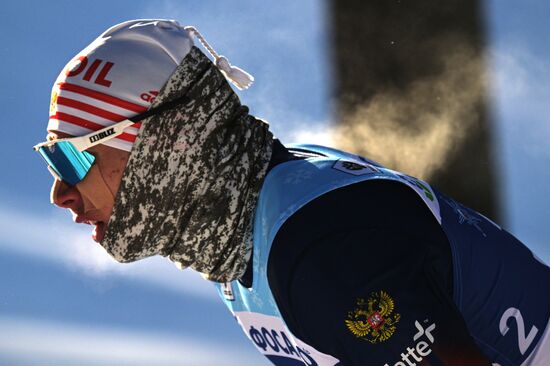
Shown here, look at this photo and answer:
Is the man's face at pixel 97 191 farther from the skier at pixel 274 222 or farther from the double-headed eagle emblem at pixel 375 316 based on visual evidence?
the double-headed eagle emblem at pixel 375 316

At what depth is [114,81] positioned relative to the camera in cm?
272

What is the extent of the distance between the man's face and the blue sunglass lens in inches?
0.8

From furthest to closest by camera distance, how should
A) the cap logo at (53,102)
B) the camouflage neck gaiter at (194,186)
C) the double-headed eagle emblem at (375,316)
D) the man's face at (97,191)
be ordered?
1. the cap logo at (53,102)
2. the man's face at (97,191)
3. the camouflage neck gaiter at (194,186)
4. the double-headed eagle emblem at (375,316)

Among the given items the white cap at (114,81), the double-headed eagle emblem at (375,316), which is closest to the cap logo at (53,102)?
the white cap at (114,81)

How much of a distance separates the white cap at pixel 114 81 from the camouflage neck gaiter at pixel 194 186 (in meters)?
0.08

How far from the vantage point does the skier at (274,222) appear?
1.95 m

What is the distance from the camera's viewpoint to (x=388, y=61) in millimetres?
6648

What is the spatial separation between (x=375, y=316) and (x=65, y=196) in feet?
4.51

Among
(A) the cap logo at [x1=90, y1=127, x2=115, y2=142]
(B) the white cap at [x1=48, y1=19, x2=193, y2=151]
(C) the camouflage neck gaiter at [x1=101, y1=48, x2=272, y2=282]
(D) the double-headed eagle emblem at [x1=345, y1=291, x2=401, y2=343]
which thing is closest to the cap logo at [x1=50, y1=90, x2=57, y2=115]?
(B) the white cap at [x1=48, y1=19, x2=193, y2=151]

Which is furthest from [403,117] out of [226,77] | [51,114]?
[51,114]

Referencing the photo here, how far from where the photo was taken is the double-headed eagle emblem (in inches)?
75.7

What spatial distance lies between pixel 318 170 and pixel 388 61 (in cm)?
459

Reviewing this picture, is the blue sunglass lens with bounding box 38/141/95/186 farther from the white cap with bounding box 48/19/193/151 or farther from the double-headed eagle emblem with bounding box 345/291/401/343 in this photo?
the double-headed eagle emblem with bounding box 345/291/401/343

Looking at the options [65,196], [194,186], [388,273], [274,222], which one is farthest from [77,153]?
→ [388,273]
